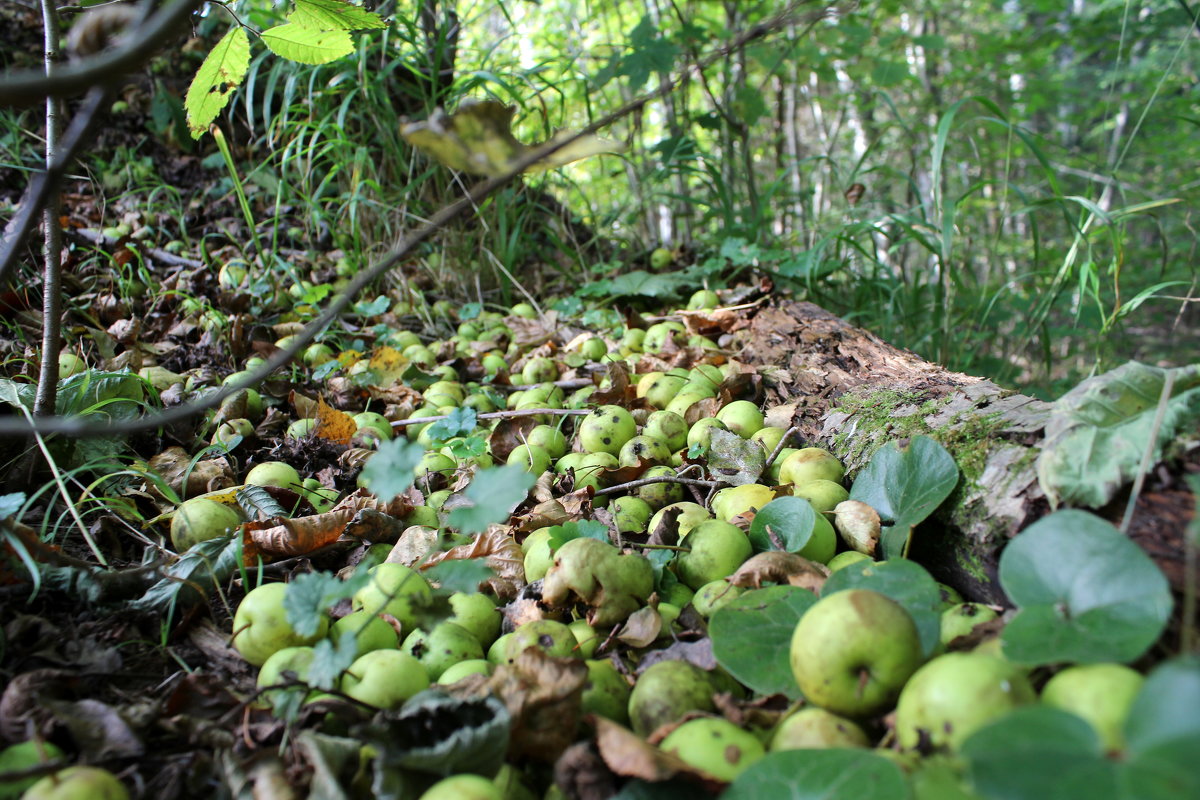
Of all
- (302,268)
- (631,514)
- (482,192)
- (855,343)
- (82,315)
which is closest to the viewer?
(482,192)

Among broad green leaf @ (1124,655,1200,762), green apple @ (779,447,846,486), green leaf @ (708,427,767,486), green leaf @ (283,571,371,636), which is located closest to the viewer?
broad green leaf @ (1124,655,1200,762)

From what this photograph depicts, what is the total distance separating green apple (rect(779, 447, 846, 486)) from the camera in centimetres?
205

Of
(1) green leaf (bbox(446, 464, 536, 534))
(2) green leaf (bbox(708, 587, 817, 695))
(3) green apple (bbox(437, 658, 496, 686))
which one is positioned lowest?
(3) green apple (bbox(437, 658, 496, 686))

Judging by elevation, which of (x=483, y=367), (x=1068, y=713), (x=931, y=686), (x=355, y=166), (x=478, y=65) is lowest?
(x=483, y=367)

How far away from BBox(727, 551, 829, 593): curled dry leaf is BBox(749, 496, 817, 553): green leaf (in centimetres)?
5

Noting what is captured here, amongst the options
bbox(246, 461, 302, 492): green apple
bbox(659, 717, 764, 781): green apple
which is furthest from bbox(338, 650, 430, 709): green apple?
bbox(246, 461, 302, 492): green apple

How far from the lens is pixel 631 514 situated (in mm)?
2059

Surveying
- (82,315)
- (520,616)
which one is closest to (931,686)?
(520,616)

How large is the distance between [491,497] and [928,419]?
1.34 m

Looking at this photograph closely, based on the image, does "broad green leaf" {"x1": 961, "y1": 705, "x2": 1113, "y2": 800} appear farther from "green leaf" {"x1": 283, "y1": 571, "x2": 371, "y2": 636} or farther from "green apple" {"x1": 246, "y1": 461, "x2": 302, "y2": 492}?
"green apple" {"x1": 246, "y1": 461, "x2": 302, "y2": 492}

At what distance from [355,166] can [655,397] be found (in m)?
2.49

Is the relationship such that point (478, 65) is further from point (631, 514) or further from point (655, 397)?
point (631, 514)

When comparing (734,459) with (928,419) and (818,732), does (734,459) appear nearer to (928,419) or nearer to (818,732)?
(928,419)

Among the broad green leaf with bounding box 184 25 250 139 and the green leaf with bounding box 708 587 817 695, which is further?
the broad green leaf with bounding box 184 25 250 139
